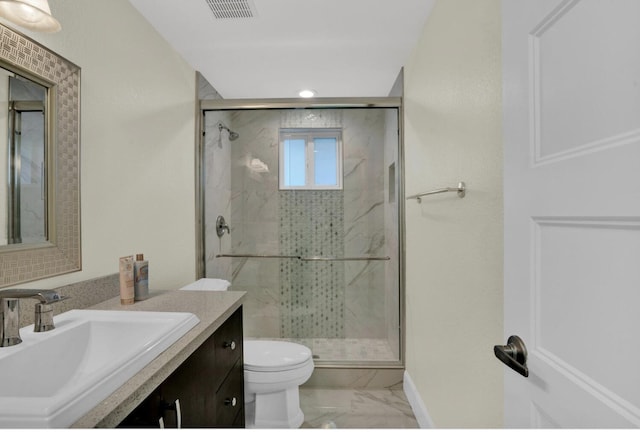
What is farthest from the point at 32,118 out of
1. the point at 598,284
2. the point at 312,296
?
the point at 312,296

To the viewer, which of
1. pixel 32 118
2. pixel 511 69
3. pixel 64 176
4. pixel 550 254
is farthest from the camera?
pixel 64 176

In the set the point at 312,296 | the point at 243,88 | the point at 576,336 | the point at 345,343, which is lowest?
the point at 345,343

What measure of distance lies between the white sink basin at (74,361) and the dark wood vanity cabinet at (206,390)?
9 centimetres

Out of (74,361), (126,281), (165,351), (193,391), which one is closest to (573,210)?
(165,351)

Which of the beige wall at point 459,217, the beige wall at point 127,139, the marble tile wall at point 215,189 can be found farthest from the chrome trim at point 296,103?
the beige wall at point 459,217

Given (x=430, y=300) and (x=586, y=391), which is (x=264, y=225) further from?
(x=586, y=391)

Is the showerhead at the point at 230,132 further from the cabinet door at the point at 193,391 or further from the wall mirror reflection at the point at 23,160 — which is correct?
the cabinet door at the point at 193,391

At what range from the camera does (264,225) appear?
8.79 ft

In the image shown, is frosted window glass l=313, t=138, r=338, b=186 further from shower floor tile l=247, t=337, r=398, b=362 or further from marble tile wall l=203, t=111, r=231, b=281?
shower floor tile l=247, t=337, r=398, b=362

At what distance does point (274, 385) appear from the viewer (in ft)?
5.81

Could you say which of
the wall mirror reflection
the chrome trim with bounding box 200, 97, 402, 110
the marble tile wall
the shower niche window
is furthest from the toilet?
the chrome trim with bounding box 200, 97, 402, 110

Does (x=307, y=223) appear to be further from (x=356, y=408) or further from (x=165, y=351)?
(x=165, y=351)

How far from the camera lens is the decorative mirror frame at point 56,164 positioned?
100 centimetres

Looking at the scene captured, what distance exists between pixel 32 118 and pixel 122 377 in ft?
3.12
